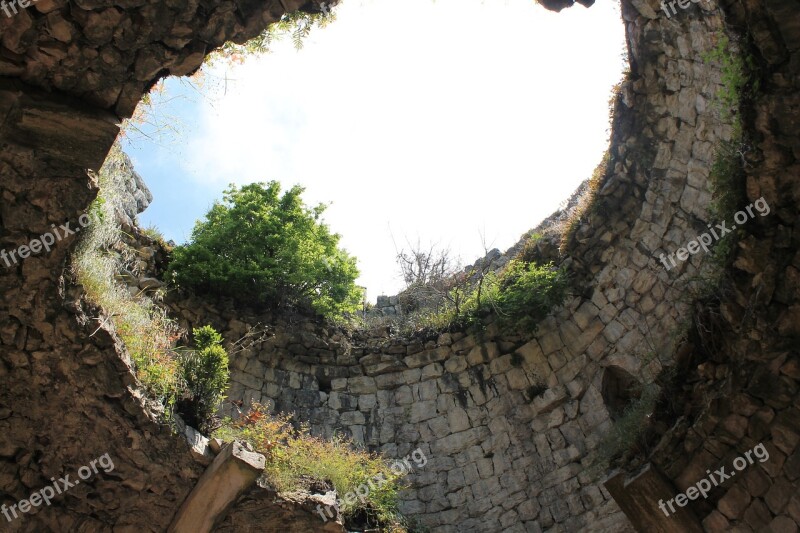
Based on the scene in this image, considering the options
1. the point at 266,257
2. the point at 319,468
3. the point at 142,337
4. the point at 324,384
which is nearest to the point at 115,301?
the point at 142,337

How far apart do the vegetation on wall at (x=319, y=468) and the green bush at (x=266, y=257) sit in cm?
252

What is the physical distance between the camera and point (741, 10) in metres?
5.12

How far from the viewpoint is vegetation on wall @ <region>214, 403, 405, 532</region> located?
7.22m

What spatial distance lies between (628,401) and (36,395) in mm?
7384

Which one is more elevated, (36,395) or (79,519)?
(36,395)

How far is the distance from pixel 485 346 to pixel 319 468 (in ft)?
12.0

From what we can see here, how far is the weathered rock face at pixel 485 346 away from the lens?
513 centimetres

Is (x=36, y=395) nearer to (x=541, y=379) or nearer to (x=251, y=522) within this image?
(x=251, y=522)

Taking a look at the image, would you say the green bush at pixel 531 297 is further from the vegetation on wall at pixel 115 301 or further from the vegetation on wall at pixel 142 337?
the vegetation on wall at pixel 115 301

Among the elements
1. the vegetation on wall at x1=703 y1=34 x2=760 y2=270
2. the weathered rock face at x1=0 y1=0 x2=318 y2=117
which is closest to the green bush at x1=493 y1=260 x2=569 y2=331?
the vegetation on wall at x1=703 y1=34 x2=760 y2=270

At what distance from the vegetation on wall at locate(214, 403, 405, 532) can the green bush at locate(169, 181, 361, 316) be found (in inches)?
99.0

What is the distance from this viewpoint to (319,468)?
7676 mm

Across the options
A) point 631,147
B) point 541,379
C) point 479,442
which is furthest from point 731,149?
point 479,442

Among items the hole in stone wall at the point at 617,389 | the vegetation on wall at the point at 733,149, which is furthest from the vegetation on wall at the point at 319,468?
the vegetation on wall at the point at 733,149
